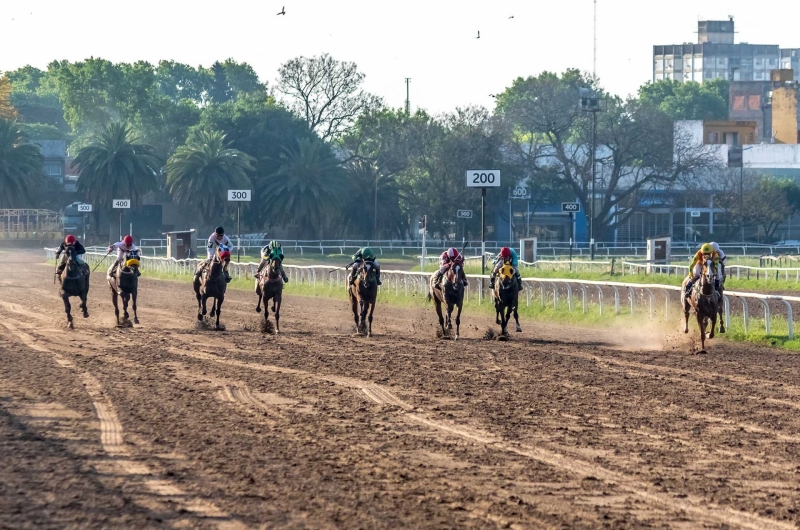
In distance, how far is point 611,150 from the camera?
224 feet

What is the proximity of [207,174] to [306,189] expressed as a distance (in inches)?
233

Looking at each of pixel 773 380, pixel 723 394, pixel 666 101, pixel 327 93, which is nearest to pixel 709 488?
pixel 723 394

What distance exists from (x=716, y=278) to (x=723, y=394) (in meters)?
4.81

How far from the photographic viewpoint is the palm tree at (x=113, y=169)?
72.4 metres

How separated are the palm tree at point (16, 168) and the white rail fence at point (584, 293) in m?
35.0

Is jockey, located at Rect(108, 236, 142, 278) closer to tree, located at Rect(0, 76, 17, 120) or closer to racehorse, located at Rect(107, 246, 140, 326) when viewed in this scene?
racehorse, located at Rect(107, 246, 140, 326)

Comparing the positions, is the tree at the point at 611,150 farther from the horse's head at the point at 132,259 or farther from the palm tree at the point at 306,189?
the horse's head at the point at 132,259

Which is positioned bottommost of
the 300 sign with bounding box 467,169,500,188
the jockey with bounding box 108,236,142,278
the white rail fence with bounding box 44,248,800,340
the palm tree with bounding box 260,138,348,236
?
the white rail fence with bounding box 44,248,800,340

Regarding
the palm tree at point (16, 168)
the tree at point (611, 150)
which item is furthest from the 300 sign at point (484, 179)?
the palm tree at point (16, 168)

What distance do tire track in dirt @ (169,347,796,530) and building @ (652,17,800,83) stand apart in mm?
175995

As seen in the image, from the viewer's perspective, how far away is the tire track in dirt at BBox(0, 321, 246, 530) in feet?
22.7

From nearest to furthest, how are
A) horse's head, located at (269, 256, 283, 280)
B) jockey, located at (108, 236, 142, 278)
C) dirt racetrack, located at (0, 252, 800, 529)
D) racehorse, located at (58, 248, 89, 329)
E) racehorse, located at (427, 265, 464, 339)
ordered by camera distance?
dirt racetrack, located at (0, 252, 800, 529) → racehorse, located at (427, 265, 464, 339) → horse's head, located at (269, 256, 283, 280) → racehorse, located at (58, 248, 89, 329) → jockey, located at (108, 236, 142, 278)

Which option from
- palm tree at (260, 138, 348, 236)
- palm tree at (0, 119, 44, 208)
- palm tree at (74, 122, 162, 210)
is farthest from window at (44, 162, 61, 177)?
palm tree at (260, 138, 348, 236)

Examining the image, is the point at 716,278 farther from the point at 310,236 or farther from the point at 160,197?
the point at 160,197
